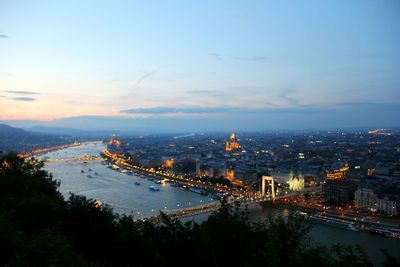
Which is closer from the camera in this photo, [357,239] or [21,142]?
[357,239]

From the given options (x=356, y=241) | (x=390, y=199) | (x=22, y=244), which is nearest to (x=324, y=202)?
(x=390, y=199)

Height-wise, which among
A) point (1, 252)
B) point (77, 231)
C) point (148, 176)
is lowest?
point (148, 176)

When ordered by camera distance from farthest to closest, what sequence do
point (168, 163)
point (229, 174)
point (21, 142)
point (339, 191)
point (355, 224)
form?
1. point (21, 142)
2. point (168, 163)
3. point (229, 174)
4. point (339, 191)
5. point (355, 224)

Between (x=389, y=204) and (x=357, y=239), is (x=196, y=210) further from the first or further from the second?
(x=389, y=204)

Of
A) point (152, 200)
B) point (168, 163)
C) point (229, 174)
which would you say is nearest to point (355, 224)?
point (152, 200)

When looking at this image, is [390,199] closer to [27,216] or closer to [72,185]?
[27,216]

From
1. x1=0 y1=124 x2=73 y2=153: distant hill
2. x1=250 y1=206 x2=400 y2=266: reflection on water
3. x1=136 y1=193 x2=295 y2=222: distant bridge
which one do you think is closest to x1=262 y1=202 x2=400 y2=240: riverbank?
x1=250 y1=206 x2=400 y2=266: reflection on water

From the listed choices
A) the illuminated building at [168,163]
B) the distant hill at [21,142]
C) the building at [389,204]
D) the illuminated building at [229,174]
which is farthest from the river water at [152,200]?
the distant hill at [21,142]
